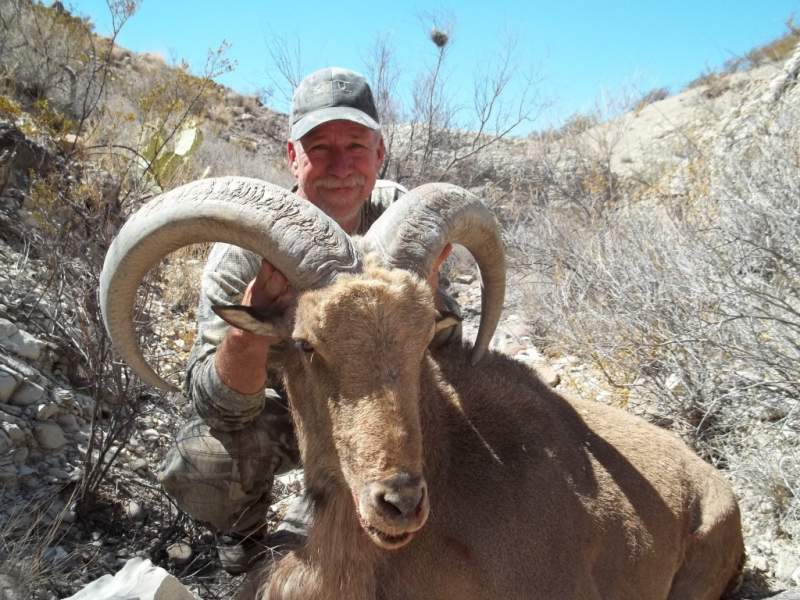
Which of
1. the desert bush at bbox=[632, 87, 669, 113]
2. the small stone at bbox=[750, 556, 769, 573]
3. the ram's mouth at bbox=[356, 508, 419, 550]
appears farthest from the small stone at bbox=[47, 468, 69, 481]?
the desert bush at bbox=[632, 87, 669, 113]

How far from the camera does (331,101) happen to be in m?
4.46

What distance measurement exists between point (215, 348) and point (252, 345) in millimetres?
668

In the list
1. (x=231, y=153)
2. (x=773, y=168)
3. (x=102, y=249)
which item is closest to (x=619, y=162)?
(x=231, y=153)

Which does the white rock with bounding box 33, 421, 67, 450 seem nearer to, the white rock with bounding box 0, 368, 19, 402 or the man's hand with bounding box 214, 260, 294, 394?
the white rock with bounding box 0, 368, 19, 402

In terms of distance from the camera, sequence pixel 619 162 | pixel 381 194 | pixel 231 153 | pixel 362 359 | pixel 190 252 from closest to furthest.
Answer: pixel 362 359 < pixel 381 194 < pixel 190 252 < pixel 231 153 < pixel 619 162

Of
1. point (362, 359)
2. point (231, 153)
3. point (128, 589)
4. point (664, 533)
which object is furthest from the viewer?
point (231, 153)

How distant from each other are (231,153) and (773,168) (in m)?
12.3

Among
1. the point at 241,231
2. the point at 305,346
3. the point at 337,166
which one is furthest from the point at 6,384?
the point at 305,346

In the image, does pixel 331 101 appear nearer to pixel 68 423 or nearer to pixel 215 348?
pixel 215 348

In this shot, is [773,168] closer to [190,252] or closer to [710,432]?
[710,432]

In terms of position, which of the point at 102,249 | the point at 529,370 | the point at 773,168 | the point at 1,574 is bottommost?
the point at 1,574

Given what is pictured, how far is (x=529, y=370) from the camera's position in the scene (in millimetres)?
4262

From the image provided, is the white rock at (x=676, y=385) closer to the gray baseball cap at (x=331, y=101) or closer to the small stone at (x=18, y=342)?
the gray baseball cap at (x=331, y=101)

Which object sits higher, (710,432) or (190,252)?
(190,252)
